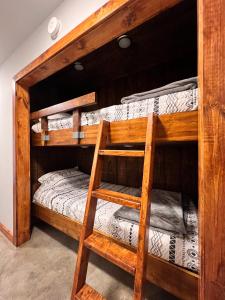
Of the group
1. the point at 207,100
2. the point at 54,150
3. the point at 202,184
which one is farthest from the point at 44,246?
the point at 207,100

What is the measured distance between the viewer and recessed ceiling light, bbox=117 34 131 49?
59.4 inches

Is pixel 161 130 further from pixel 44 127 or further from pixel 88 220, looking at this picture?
pixel 44 127

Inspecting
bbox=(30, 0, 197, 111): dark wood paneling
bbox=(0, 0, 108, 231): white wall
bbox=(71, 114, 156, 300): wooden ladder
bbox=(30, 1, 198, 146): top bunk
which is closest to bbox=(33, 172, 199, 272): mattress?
bbox=(71, 114, 156, 300): wooden ladder

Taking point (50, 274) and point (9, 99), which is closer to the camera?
point (50, 274)

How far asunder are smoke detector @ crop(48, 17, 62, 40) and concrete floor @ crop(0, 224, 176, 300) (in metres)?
2.10

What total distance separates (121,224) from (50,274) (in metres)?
0.91

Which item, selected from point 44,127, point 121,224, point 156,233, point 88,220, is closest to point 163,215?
point 156,233

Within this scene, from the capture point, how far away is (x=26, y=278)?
55.2 inches

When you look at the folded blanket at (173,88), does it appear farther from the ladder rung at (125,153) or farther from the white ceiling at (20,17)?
the white ceiling at (20,17)

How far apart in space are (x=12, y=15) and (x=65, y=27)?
60 centimetres

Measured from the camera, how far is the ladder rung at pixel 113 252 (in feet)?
2.72

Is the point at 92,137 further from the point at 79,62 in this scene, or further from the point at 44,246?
the point at 44,246

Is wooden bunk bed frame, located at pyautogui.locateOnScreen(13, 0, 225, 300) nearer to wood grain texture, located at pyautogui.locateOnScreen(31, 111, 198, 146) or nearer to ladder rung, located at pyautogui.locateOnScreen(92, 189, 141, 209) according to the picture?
wood grain texture, located at pyautogui.locateOnScreen(31, 111, 198, 146)

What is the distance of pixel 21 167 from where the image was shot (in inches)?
74.7
